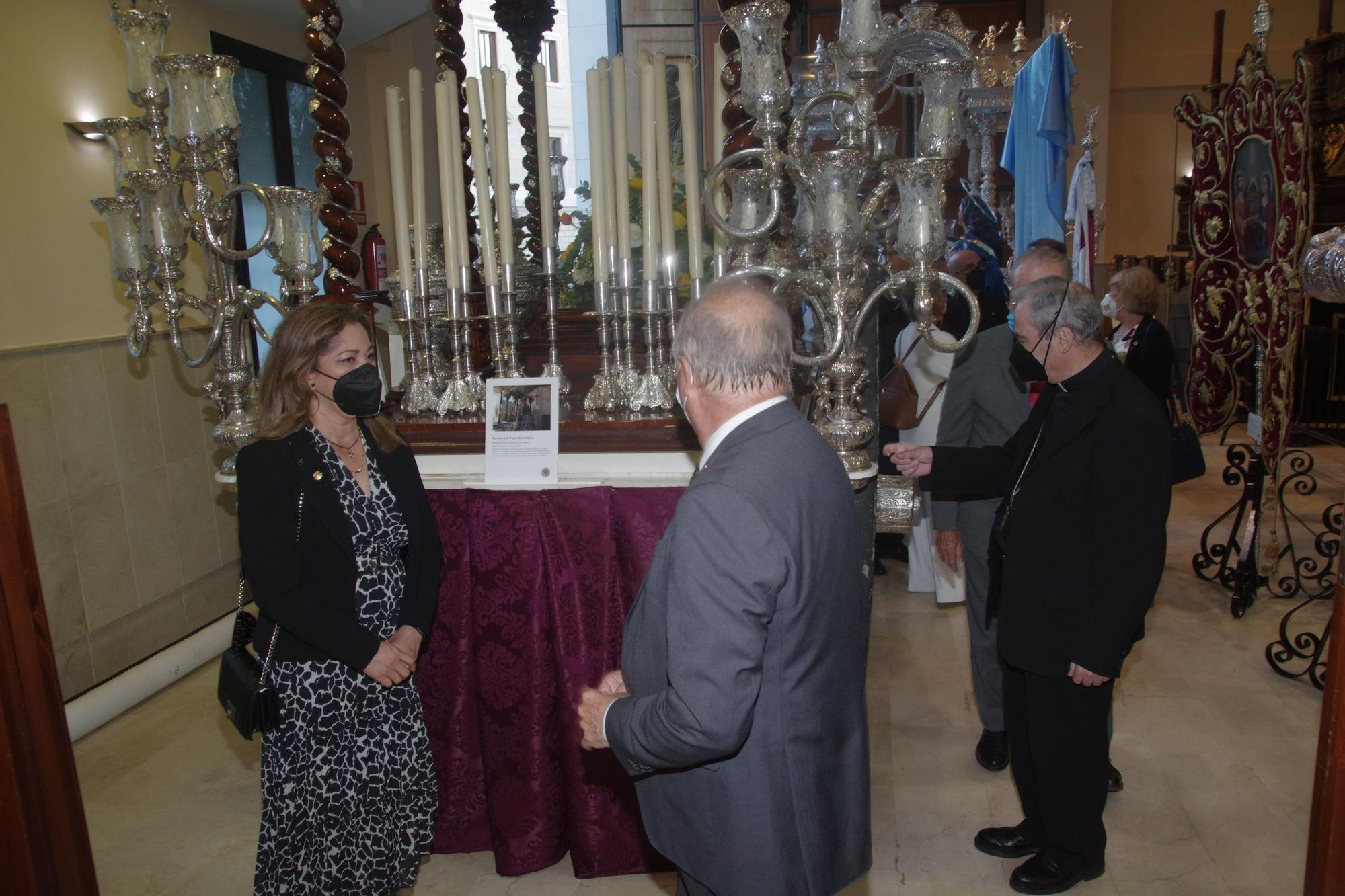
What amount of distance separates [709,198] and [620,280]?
51cm

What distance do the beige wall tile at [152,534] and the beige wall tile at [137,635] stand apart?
0.06 meters

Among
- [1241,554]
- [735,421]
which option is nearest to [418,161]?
[735,421]

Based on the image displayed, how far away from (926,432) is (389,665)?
10.0 feet

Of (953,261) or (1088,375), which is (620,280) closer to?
(1088,375)

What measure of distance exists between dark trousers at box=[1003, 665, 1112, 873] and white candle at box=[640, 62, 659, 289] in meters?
1.47

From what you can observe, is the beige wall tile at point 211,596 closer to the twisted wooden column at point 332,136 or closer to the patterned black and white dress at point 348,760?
the twisted wooden column at point 332,136

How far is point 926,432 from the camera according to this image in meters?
4.48

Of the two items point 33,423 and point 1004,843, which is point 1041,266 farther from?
point 33,423

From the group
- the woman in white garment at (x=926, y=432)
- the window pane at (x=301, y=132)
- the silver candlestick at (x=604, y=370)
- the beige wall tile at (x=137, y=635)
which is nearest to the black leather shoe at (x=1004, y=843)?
the woman in white garment at (x=926, y=432)

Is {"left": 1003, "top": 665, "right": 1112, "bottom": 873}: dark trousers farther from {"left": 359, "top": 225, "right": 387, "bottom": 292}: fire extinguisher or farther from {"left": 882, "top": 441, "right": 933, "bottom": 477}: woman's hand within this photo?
{"left": 359, "top": 225, "right": 387, "bottom": 292}: fire extinguisher

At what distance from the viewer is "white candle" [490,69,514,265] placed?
8.33ft

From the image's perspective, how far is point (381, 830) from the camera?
224 centimetres

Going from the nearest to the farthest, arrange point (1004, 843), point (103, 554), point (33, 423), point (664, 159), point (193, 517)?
point (664, 159) < point (1004, 843) < point (33, 423) < point (103, 554) < point (193, 517)

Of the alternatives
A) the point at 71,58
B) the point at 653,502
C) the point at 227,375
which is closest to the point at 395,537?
the point at 653,502
